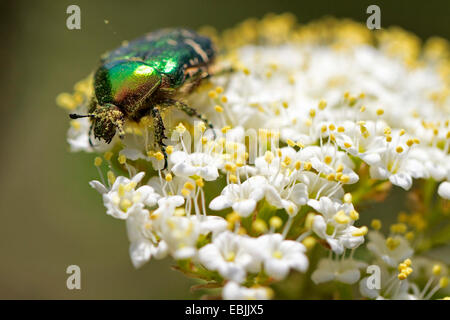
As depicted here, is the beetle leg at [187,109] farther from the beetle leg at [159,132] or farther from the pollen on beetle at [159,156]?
the pollen on beetle at [159,156]

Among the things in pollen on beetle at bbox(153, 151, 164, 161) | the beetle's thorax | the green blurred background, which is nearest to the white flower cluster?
pollen on beetle at bbox(153, 151, 164, 161)

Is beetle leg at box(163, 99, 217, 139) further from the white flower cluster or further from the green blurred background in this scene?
the green blurred background

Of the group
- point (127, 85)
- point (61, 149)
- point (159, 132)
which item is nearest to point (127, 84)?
point (127, 85)

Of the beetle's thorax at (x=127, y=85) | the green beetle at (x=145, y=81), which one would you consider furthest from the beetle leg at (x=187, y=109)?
the beetle's thorax at (x=127, y=85)

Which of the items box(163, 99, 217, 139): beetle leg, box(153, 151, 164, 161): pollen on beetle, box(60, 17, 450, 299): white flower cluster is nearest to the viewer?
box(60, 17, 450, 299): white flower cluster

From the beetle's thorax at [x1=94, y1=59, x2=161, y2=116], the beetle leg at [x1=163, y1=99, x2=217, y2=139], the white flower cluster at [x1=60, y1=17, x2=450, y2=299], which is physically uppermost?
the beetle's thorax at [x1=94, y1=59, x2=161, y2=116]
